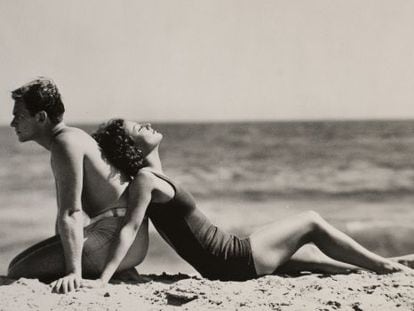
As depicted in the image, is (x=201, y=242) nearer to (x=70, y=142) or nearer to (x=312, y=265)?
(x=312, y=265)

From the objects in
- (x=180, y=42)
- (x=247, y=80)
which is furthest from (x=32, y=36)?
(x=247, y=80)

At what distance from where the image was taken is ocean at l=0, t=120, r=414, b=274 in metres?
8.84

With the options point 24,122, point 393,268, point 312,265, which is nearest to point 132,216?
point 24,122

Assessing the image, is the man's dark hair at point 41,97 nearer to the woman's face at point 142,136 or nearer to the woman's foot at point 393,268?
the woman's face at point 142,136

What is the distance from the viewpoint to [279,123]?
25578mm

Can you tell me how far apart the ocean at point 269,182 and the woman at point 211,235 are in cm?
366

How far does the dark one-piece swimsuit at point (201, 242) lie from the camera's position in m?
2.99

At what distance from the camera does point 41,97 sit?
2.93 meters

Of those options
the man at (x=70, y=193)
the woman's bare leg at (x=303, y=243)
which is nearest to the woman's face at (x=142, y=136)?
the man at (x=70, y=193)

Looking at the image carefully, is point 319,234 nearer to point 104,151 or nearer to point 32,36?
point 104,151

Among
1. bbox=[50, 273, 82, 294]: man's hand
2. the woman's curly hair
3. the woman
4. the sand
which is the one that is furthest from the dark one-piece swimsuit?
bbox=[50, 273, 82, 294]: man's hand

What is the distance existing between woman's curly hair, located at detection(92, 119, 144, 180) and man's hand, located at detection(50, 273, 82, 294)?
583mm

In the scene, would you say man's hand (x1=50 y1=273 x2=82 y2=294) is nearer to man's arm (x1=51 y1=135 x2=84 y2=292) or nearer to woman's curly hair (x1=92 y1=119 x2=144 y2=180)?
man's arm (x1=51 y1=135 x2=84 y2=292)

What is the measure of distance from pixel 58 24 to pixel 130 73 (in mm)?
3550
